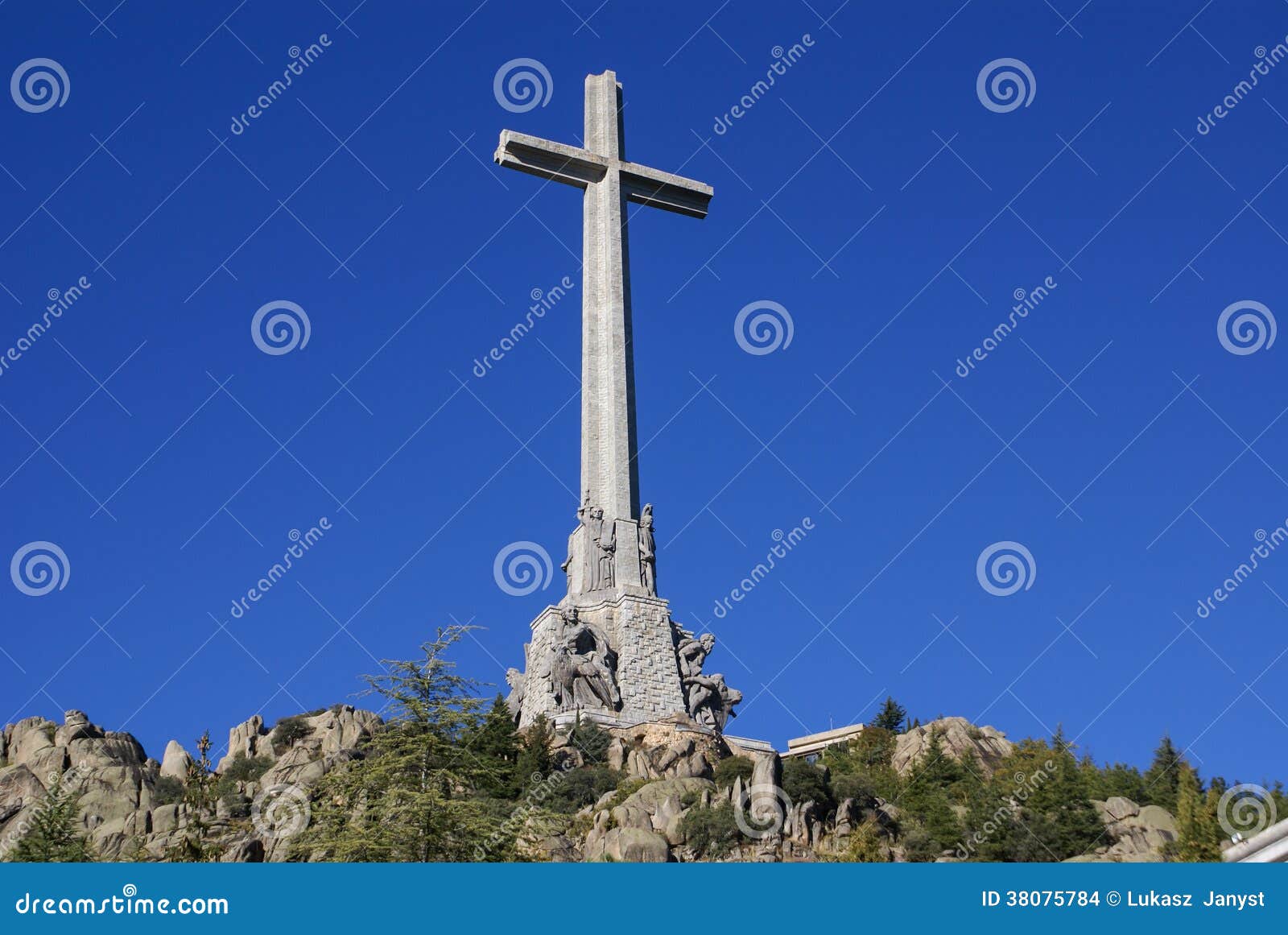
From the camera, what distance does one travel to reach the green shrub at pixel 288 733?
4142cm

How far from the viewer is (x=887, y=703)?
4784 cm

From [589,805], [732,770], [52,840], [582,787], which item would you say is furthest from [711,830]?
[52,840]

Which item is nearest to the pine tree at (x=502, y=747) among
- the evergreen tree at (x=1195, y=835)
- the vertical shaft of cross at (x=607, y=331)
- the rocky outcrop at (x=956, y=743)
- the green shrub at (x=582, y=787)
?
the green shrub at (x=582, y=787)

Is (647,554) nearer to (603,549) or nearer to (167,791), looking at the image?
(603,549)

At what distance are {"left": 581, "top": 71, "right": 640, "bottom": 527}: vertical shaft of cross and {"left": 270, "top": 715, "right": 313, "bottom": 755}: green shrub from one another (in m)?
9.89

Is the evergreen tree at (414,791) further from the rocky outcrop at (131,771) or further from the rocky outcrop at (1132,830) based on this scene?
the rocky outcrop at (1132,830)

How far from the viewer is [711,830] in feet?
93.8

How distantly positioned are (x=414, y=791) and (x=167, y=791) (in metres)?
19.4

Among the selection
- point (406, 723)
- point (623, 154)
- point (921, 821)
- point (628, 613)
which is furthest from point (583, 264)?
point (406, 723)

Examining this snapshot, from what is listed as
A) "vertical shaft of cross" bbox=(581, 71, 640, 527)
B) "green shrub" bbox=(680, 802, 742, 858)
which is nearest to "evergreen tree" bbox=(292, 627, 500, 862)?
"green shrub" bbox=(680, 802, 742, 858)

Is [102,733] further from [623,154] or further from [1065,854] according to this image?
[1065,854]

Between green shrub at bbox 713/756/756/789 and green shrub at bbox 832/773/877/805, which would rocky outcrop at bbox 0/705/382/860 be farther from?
green shrub at bbox 832/773/877/805

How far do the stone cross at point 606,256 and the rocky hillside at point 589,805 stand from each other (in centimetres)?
764

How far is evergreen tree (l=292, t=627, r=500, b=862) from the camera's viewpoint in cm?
1966
